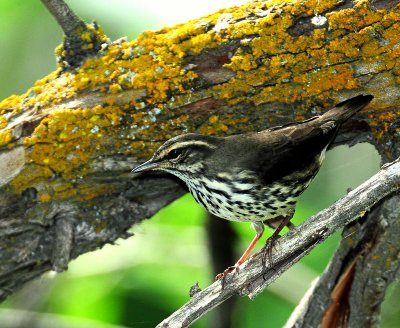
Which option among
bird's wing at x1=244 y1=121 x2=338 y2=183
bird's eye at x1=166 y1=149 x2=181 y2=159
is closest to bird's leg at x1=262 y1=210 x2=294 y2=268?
bird's wing at x1=244 y1=121 x2=338 y2=183

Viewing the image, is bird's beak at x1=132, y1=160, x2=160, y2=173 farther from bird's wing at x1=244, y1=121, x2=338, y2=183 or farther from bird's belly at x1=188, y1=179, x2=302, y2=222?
bird's wing at x1=244, y1=121, x2=338, y2=183

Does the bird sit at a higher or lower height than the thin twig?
lower

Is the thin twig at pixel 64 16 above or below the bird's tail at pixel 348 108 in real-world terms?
above

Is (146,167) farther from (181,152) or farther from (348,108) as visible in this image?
(348,108)

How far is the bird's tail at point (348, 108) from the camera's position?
4812mm

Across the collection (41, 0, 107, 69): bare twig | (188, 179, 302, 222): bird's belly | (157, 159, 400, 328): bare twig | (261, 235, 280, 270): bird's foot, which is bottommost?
(157, 159, 400, 328): bare twig

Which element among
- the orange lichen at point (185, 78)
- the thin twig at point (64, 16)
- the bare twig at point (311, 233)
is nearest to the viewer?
the bare twig at point (311, 233)

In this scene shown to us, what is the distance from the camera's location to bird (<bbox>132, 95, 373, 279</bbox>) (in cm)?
494

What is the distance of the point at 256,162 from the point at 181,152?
17.4 inches

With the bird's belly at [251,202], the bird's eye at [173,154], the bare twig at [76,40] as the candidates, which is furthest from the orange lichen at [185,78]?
the bird's belly at [251,202]

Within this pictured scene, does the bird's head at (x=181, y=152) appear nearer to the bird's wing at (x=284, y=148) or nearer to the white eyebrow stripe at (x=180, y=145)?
the white eyebrow stripe at (x=180, y=145)

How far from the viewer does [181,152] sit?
5.03 meters

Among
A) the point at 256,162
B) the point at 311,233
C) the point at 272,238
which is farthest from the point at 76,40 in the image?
the point at 311,233

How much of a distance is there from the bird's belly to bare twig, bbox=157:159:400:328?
473 mm
